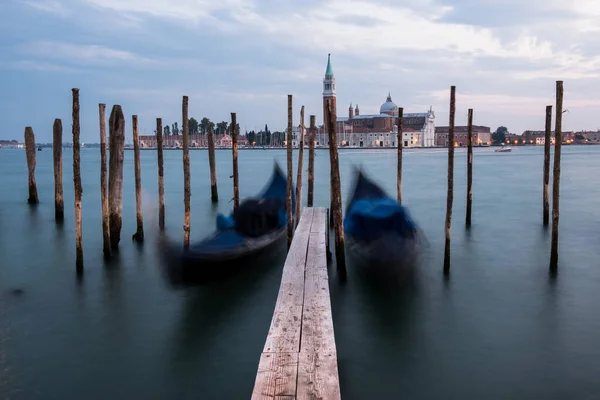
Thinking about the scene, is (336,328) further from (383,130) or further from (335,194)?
(383,130)

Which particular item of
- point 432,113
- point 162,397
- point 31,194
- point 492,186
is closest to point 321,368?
point 162,397

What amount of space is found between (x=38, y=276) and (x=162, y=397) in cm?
452

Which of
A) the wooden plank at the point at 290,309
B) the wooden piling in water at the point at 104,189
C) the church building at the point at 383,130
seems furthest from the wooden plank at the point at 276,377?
the church building at the point at 383,130

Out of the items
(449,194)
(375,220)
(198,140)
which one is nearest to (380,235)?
(375,220)

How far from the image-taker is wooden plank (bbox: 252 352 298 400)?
2.61 metres

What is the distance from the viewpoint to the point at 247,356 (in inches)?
196

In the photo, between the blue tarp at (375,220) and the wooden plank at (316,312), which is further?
the blue tarp at (375,220)

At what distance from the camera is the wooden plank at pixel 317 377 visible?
8.57 ft

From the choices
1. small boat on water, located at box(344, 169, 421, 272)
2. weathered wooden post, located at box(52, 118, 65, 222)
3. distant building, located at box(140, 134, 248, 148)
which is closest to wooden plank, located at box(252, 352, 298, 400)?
small boat on water, located at box(344, 169, 421, 272)

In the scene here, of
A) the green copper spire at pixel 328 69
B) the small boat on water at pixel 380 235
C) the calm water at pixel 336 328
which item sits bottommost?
the calm water at pixel 336 328

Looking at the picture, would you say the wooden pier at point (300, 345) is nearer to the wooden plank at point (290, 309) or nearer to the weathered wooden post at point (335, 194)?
the wooden plank at point (290, 309)

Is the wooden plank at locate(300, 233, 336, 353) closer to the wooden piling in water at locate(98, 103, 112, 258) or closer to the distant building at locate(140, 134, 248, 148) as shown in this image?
the wooden piling in water at locate(98, 103, 112, 258)

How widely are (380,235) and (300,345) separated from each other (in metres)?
4.98

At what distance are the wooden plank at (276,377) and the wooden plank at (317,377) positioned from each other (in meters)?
0.04
